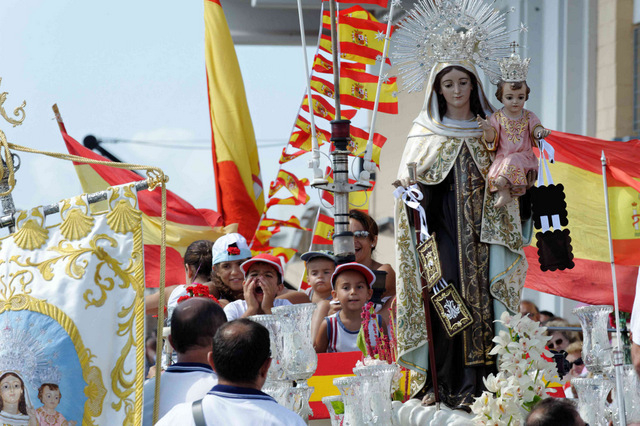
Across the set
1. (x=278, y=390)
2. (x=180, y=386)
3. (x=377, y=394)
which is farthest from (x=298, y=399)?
(x=180, y=386)

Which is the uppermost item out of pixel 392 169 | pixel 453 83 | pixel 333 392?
pixel 392 169

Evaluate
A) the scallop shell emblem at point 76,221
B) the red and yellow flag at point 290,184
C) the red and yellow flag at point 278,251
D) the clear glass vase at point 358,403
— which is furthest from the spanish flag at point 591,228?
the scallop shell emblem at point 76,221

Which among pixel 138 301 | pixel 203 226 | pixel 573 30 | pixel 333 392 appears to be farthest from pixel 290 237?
pixel 138 301

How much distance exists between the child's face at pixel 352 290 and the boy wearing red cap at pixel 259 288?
326 millimetres

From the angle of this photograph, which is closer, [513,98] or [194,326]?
[194,326]

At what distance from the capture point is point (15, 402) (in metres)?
3.88

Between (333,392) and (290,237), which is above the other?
(290,237)

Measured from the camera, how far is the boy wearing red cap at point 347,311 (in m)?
6.05

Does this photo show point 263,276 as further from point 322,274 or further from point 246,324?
point 246,324

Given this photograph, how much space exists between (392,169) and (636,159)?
5.35m

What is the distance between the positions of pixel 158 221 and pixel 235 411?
7.30m

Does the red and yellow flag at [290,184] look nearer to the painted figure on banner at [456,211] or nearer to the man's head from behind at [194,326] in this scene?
the painted figure on banner at [456,211]

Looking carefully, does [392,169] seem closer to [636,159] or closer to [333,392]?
[636,159]

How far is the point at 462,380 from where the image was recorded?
5.61 m
